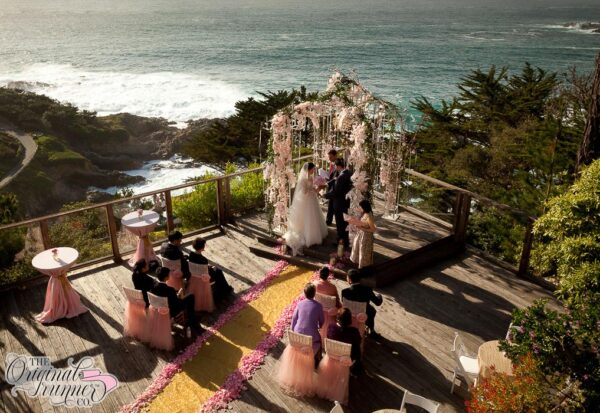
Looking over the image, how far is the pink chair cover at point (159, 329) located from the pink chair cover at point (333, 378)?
249cm

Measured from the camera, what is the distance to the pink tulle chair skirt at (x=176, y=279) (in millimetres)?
8180

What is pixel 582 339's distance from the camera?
438 centimetres

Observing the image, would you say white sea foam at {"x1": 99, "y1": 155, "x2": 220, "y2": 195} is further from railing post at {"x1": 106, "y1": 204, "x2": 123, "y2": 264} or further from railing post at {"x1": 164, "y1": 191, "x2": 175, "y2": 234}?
railing post at {"x1": 106, "y1": 204, "x2": 123, "y2": 264}

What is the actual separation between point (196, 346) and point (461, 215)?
240 inches

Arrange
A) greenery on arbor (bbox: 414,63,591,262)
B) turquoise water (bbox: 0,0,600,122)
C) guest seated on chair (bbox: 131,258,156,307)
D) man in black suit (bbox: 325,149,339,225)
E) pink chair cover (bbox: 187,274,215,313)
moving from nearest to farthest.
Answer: guest seated on chair (bbox: 131,258,156,307) → pink chair cover (bbox: 187,274,215,313) → man in black suit (bbox: 325,149,339,225) → greenery on arbor (bbox: 414,63,591,262) → turquoise water (bbox: 0,0,600,122)

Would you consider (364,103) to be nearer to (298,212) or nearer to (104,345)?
(298,212)

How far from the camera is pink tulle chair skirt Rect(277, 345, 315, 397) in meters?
6.58

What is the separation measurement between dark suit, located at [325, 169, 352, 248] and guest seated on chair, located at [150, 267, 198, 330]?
3.44 meters

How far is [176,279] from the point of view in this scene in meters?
8.26

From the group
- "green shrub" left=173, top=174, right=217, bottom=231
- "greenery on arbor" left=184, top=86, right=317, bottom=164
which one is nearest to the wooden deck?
"green shrub" left=173, top=174, right=217, bottom=231

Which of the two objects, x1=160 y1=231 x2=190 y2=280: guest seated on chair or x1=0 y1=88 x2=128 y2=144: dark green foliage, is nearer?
x1=160 y1=231 x2=190 y2=280: guest seated on chair

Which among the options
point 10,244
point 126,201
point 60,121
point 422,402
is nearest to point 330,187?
point 126,201

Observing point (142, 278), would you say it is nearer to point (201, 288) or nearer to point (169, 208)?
point (201, 288)

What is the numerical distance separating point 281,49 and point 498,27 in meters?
57.9
